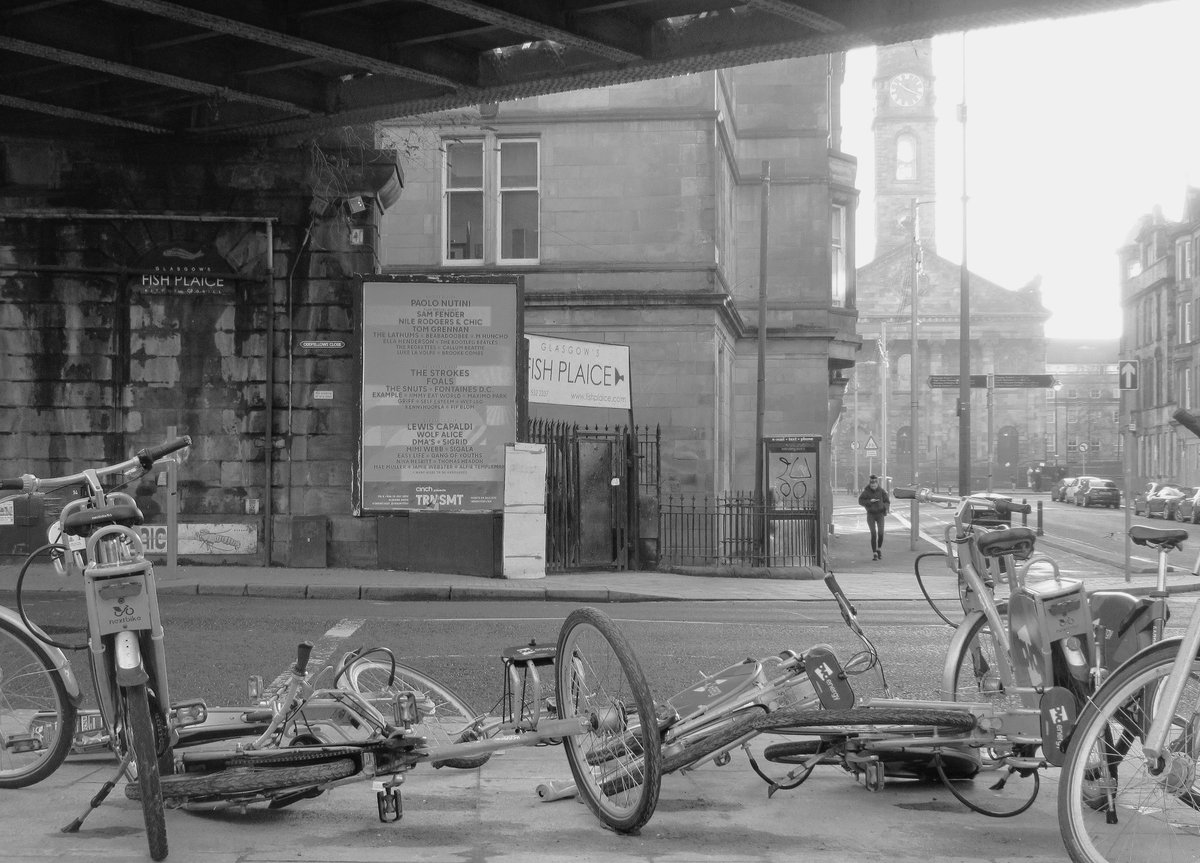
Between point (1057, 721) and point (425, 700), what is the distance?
260cm

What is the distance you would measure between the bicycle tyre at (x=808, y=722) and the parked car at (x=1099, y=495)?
61.9 m

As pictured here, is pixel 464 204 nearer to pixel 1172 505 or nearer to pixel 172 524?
pixel 172 524

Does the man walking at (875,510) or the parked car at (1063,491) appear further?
the parked car at (1063,491)

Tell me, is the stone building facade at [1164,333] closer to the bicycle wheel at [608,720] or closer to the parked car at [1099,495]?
the parked car at [1099,495]

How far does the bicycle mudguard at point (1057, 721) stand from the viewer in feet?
15.2

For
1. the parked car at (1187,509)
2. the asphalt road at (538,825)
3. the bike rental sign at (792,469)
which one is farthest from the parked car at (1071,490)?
the asphalt road at (538,825)

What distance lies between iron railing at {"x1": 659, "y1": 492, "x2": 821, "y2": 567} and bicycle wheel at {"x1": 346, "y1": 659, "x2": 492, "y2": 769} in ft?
48.3

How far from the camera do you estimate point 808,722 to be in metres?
4.79

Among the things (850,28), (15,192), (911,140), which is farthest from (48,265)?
(911,140)

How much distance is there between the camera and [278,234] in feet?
56.4

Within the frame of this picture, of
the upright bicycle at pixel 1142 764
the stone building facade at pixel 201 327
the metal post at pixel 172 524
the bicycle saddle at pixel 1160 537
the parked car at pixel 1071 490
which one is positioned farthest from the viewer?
the parked car at pixel 1071 490

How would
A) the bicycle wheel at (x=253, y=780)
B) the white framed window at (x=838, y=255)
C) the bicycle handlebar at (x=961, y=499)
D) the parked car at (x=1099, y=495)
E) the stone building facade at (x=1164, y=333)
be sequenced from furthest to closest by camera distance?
the stone building facade at (x=1164, y=333), the parked car at (x=1099, y=495), the white framed window at (x=838, y=255), the bicycle handlebar at (x=961, y=499), the bicycle wheel at (x=253, y=780)

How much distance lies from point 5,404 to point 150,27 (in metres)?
5.95

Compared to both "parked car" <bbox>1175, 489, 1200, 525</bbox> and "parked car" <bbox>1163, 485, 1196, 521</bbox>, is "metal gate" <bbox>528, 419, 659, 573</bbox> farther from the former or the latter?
"parked car" <bbox>1163, 485, 1196, 521</bbox>
